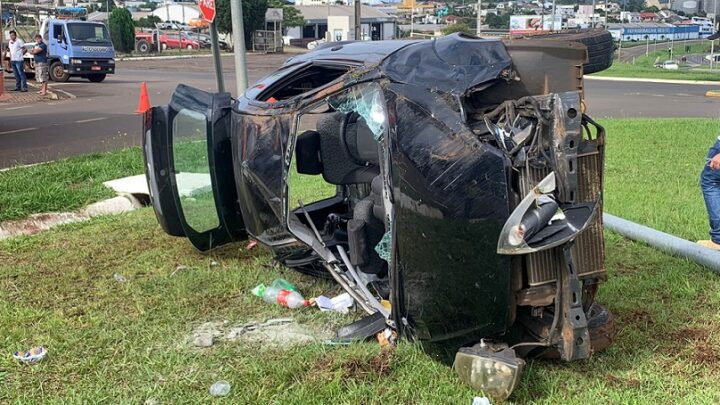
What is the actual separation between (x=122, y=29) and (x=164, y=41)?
8361 millimetres

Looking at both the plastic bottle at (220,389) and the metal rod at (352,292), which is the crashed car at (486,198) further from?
the plastic bottle at (220,389)

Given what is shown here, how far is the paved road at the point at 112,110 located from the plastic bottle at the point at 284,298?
6.46 meters

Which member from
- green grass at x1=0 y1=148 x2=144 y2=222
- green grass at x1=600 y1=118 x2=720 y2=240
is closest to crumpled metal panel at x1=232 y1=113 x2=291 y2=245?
green grass at x1=0 y1=148 x2=144 y2=222

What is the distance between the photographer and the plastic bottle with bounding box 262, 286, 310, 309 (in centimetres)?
466

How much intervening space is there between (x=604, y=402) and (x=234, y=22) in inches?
218

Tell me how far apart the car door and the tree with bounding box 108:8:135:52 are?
4198cm

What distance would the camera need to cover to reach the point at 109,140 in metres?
12.2

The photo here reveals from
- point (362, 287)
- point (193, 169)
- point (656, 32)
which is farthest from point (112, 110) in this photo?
point (656, 32)

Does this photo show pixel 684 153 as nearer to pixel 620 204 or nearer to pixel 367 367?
pixel 620 204

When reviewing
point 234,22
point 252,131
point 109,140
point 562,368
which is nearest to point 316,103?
point 252,131

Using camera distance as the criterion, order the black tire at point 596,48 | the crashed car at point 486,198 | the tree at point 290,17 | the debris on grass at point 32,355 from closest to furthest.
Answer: the crashed car at point 486,198, the black tire at point 596,48, the debris on grass at point 32,355, the tree at point 290,17

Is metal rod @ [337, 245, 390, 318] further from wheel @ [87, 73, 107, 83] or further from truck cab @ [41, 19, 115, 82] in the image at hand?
wheel @ [87, 73, 107, 83]

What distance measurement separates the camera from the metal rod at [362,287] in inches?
156

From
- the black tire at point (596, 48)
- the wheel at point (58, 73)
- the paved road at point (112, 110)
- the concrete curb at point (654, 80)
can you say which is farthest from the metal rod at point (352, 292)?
the concrete curb at point (654, 80)
